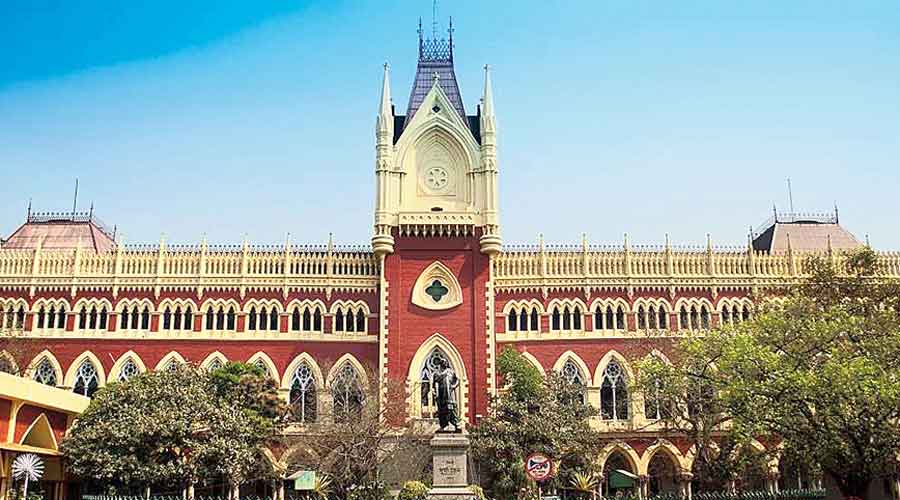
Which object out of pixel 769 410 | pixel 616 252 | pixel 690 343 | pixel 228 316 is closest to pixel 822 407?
pixel 769 410

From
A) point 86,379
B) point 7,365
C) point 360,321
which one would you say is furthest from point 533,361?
point 7,365

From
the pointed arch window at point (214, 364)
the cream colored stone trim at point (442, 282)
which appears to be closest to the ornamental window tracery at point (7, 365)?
the pointed arch window at point (214, 364)

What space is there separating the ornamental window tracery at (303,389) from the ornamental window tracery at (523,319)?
1111 centimetres

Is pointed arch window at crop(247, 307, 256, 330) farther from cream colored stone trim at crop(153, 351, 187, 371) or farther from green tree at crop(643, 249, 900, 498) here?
green tree at crop(643, 249, 900, 498)

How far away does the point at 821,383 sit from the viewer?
2981 centimetres

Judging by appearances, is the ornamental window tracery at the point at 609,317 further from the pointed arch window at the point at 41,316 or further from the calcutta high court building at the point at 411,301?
the pointed arch window at the point at 41,316

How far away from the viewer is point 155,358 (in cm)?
5028

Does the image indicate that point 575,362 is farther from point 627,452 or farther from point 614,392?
point 627,452

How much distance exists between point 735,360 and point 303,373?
84.4 feet

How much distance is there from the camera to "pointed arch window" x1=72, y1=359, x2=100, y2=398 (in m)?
50.0

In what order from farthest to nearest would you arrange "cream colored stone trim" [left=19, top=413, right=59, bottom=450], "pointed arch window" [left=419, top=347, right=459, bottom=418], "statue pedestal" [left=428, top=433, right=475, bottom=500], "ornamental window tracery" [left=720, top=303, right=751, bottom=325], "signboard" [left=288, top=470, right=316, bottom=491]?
"ornamental window tracery" [left=720, top=303, right=751, bottom=325]
"pointed arch window" [left=419, top=347, right=459, bottom=418]
"signboard" [left=288, top=470, right=316, bottom=491]
"cream colored stone trim" [left=19, top=413, right=59, bottom=450]
"statue pedestal" [left=428, top=433, right=475, bottom=500]

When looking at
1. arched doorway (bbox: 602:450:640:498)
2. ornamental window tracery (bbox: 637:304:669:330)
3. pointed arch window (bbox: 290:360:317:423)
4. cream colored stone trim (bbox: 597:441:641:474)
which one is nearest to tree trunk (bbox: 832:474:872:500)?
arched doorway (bbox: 602:450:640:498)

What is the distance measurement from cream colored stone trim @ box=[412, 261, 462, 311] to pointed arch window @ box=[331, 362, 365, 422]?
17.0 ft

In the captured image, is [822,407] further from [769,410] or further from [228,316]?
[228,316]
